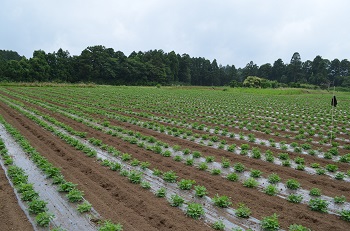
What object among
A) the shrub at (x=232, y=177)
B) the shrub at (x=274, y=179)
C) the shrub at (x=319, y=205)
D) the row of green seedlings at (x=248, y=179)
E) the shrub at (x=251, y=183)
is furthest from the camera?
the shrub at (x=232, y=177)

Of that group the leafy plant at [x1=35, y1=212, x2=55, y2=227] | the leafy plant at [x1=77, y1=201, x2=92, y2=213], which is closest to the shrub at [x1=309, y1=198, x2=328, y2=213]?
the leafy plant at [x1=77, y1=201, x2=92, y2=213]

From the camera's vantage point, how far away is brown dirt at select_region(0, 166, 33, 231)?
5.13m

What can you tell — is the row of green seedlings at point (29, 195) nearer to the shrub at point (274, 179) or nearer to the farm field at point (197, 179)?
the farm field at point (197, 179)

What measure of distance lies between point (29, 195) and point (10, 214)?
2.13 ft

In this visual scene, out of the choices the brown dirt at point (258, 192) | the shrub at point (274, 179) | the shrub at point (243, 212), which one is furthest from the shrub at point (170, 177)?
the shrub at point (274, 179)

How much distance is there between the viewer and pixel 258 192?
6.70m

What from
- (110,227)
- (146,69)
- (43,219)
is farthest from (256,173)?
(146,69)

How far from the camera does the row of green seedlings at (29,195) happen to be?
5234 mm

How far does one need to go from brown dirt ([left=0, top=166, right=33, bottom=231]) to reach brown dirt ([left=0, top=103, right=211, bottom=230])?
1.35 metres

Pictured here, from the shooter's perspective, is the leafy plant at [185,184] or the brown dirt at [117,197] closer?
the brown dirt at [117,197]

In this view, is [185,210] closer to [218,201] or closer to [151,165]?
[218,201]

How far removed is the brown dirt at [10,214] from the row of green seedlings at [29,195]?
170 mm

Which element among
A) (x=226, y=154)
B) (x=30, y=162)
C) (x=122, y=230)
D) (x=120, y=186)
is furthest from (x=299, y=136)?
(x=30, y=162)

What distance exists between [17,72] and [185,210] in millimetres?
69364
